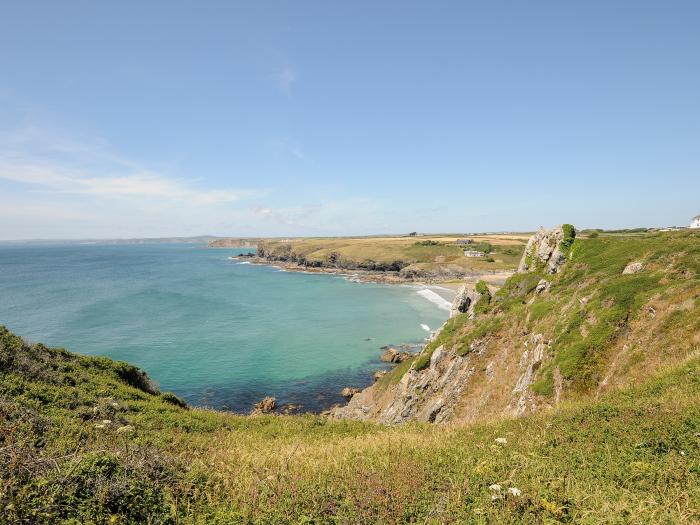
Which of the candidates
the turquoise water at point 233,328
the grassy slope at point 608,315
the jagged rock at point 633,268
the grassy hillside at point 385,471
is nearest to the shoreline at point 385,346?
the turquoise water at point 233,328

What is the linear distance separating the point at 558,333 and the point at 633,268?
301 inches

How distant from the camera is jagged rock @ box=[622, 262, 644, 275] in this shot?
75.1ft

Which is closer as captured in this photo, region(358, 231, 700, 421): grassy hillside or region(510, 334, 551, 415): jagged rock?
region(358, 231, 700, 421): grassy hillside

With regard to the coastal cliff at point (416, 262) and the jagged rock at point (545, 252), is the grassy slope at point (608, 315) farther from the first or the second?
the coastal cliff at point (416, 262)

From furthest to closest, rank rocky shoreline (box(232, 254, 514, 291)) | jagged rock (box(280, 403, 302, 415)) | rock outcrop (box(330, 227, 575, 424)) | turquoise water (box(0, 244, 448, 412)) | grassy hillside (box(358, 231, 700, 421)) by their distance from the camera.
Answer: rocky shoreline (box(232, 254, 514, 291)), turquoise water (box(0, 244, 448, 412)), jagged rock (box(280, 403, 302, 415)), rock outcrop (box(330, 227, 575, 424)), grassy hillside (box(358, 231, 700, 421))

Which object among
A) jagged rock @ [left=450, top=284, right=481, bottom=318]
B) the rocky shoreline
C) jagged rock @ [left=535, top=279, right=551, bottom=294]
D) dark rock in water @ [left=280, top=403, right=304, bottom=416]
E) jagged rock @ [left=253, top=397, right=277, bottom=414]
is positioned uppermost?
jagged rock @ [left=535, top=279, right=551, bottom=294]

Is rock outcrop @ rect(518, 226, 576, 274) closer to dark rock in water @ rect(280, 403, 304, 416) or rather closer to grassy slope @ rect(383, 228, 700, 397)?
grassy slope @ rect(383, 228, 700, 397)

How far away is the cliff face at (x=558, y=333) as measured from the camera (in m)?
16.8

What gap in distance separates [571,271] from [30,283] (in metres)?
161

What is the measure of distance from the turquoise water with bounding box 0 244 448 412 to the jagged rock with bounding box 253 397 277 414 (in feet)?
5.86

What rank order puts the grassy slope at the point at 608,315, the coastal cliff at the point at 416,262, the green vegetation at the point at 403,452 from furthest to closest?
1. the coastal cliff at the point at 416,262
2. the grassy slope at the point at 608,315
3. the green vegetation at the point at 403,452

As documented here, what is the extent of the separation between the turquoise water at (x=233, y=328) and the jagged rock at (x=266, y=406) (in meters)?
1.79

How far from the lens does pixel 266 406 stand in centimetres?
3928

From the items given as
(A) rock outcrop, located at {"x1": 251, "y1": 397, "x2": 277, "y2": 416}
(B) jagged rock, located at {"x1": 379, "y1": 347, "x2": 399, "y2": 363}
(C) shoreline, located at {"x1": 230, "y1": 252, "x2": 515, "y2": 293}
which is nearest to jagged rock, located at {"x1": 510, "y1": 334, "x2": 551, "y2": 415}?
(A) rock outcrop, located at {"x1": 251, "y1": 397, "x2": 277, "y2": 416}
